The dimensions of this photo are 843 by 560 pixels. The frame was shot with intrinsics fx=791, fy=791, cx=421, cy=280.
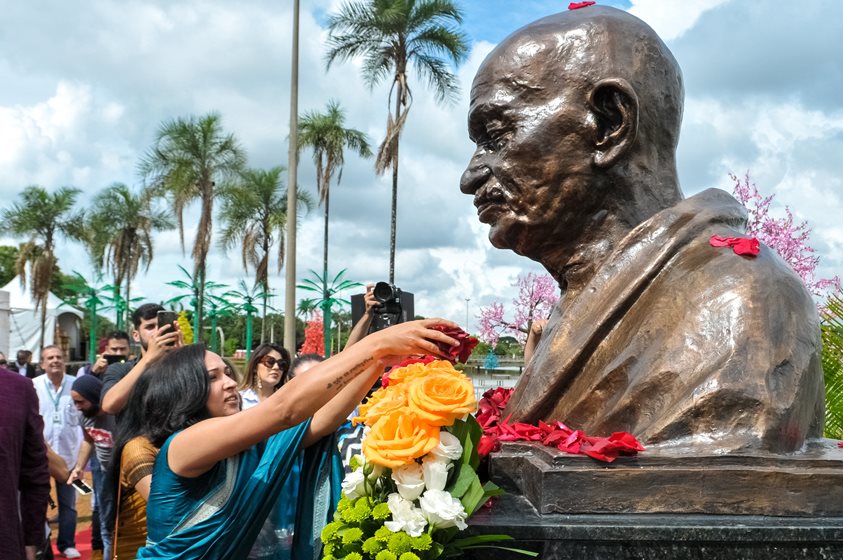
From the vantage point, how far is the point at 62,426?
23.2ft

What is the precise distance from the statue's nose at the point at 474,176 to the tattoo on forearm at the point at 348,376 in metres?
0.89

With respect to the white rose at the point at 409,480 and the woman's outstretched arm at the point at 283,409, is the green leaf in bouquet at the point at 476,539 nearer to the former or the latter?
the white rose at the point at 409,480

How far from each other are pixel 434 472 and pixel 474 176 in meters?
1.34

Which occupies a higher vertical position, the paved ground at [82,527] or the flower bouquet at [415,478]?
the flower bouquet at [415,478]

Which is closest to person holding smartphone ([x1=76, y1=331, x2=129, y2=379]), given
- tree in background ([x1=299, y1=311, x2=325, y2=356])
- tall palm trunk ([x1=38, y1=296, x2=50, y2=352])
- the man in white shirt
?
the man in white shirt

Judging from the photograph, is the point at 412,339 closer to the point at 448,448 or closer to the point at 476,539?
the point at 448,448

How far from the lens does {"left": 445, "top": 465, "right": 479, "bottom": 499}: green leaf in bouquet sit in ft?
6.73

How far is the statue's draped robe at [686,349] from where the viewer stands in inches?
89.1

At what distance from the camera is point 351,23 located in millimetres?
18641

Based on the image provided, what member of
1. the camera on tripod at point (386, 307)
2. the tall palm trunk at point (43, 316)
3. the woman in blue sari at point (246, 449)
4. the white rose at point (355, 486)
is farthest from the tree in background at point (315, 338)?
the white rose at point (355, 486)

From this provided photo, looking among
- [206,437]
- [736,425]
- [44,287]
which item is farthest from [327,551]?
[44,287]

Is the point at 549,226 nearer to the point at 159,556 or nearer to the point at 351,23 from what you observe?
the point at 159,556

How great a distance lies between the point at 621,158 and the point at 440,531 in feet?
4.98

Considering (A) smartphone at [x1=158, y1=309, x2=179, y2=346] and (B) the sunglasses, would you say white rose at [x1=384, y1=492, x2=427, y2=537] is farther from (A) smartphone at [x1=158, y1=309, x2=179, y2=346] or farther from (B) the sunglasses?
(B) the sunglasses
